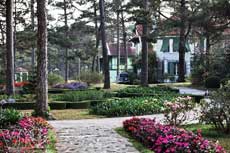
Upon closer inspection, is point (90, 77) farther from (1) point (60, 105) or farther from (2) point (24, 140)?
(2) point (24, 140)

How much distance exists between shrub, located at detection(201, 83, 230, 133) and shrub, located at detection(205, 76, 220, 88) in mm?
21258

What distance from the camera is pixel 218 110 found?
11844 millimetres

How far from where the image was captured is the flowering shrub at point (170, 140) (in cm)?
800

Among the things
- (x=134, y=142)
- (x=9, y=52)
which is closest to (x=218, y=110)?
(x=134, y=142)

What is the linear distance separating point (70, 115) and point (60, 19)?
30.3 m

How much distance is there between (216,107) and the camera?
11.9 meters

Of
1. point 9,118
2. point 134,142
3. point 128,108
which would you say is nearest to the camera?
point 134,142

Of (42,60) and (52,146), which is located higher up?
(42,60)

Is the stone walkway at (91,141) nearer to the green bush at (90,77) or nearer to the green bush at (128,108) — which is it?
the green bush at (128,108)

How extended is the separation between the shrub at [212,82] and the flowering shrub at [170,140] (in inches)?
907

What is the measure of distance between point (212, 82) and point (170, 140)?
25726 mm

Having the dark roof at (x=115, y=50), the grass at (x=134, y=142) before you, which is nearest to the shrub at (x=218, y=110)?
the grass at (x=134, y=142)

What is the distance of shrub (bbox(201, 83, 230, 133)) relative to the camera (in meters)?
11.8

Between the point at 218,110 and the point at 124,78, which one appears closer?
the point at 218,110
